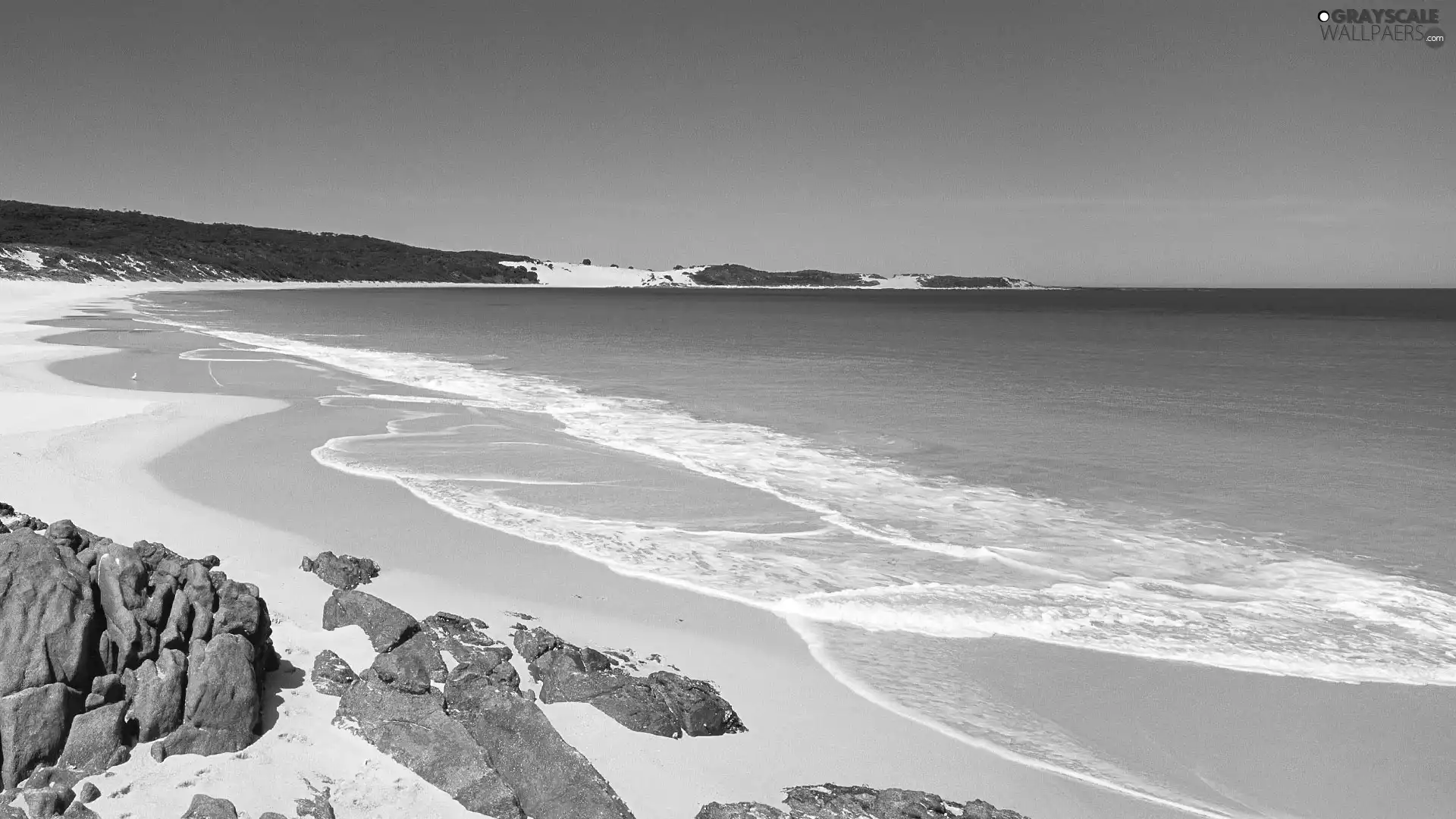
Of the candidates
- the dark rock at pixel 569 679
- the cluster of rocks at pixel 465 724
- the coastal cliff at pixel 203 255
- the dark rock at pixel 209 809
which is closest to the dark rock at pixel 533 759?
the cluster of rocks at pixel 465 724

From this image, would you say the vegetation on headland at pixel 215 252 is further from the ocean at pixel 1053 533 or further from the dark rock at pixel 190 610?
the dark rock at pixel 190 610

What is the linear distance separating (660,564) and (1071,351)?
1179 inches

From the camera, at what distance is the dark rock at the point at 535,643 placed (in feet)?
15.9

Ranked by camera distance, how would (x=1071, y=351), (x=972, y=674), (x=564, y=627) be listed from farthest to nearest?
(x=1071, y=351)
(x=564, y=627)
(x=972, y=674)

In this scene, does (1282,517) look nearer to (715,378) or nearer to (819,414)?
(819,414)

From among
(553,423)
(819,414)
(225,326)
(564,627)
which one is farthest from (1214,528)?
(225,326)

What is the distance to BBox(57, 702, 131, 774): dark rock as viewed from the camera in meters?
3.53

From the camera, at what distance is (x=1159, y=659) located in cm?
545

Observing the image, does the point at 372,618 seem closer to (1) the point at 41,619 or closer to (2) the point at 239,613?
(2) the point at 239,613

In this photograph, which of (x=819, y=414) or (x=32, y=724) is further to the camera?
(x=819, y=414)

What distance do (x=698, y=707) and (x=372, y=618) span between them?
2.01 metres

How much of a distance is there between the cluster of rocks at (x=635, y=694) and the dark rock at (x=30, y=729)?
6.52 feet

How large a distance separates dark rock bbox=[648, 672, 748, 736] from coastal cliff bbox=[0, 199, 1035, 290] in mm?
81574

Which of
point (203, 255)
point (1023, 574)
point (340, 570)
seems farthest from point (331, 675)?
point (203, 255)
